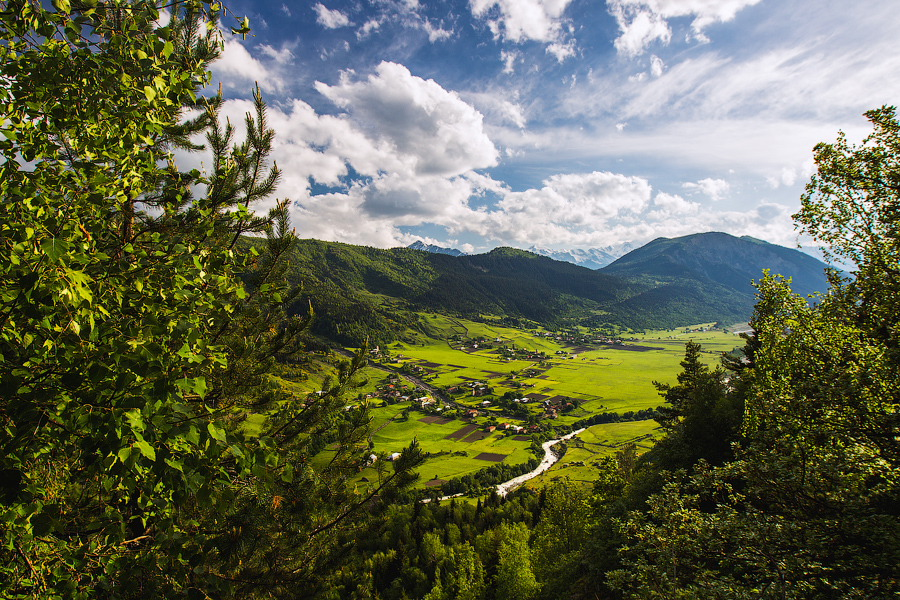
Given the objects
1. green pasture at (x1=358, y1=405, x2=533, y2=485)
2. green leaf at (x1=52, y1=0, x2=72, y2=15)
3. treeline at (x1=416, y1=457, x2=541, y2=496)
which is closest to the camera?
green leaf at (x1=52, y1=0, x2=72, y2=15)

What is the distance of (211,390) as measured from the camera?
8422 mm

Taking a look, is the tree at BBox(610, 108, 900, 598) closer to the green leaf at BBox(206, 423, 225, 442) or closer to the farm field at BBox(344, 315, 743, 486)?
the green leaf at BBox(206, 423, 225, 442)

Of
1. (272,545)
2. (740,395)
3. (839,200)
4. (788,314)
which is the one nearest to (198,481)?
(272,545)

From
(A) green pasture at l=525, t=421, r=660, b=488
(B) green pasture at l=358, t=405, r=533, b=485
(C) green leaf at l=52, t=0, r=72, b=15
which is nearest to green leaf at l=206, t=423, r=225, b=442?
(C) green leaf at l=52, t=0, r=72, b=15

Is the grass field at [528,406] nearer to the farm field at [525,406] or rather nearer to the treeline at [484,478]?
the farm field at [525,406]

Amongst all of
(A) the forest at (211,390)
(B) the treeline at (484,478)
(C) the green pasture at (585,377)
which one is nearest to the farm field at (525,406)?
(C) the green pasture at (585,377)

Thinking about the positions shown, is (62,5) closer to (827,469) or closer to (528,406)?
(827,469)

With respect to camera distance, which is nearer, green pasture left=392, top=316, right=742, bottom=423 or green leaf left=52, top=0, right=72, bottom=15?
green leaf left=52, top=0, right=72, bottom=15

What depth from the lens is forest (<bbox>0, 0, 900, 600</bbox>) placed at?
3.18 meters

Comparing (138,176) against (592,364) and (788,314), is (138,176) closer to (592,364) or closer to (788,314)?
(788,314)

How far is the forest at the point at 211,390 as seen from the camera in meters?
3.18

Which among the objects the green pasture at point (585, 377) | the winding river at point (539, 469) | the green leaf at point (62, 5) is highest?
the green leaf at point (62, 5)

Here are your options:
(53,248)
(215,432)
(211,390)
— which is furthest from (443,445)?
(53,248)

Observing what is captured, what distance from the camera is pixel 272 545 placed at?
9383 mm
